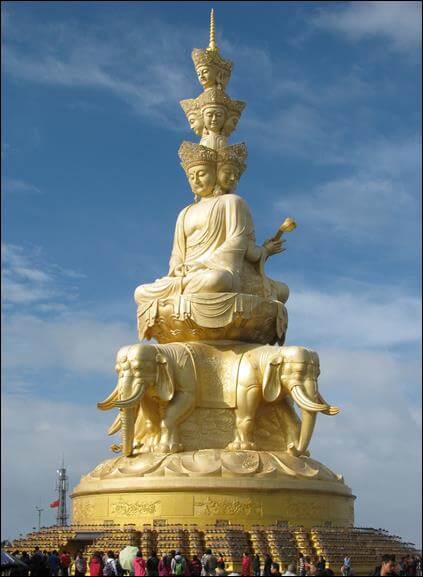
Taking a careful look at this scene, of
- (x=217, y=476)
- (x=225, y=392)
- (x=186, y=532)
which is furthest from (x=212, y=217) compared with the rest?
(x=186, y=532)

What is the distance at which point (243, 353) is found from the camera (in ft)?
71.4

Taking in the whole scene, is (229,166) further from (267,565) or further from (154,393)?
(267,565)

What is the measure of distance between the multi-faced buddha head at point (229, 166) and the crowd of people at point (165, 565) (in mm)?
10004

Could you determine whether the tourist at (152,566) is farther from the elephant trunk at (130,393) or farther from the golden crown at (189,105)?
the golden crown at (189,105)

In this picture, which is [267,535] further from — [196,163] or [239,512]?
[196,163]

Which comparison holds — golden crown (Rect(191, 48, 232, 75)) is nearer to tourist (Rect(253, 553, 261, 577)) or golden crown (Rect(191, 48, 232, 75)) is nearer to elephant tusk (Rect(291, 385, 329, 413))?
elephant tusk (Rect(291, 385, 329, 413))

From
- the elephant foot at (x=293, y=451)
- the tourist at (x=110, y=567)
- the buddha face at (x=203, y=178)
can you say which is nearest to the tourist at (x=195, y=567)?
the tourist at (x=110, y=567)

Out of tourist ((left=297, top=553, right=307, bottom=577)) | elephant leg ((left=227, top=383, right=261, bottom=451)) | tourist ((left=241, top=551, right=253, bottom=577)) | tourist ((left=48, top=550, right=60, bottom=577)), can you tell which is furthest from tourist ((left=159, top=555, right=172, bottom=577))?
elephant leg ((left=227, top=383, right=261, bottom=451))

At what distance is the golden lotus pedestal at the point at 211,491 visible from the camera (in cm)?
1933

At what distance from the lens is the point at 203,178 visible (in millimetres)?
23969

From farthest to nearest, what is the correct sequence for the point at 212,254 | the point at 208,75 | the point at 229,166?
the point at 208,75 < the point at 229,166 < the point at 212,254

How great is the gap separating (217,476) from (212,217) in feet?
22.3

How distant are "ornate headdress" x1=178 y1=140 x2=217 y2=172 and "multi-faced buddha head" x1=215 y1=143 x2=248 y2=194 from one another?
231 millimetres

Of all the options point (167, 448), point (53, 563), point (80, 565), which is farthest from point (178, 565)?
point (167, 448)
